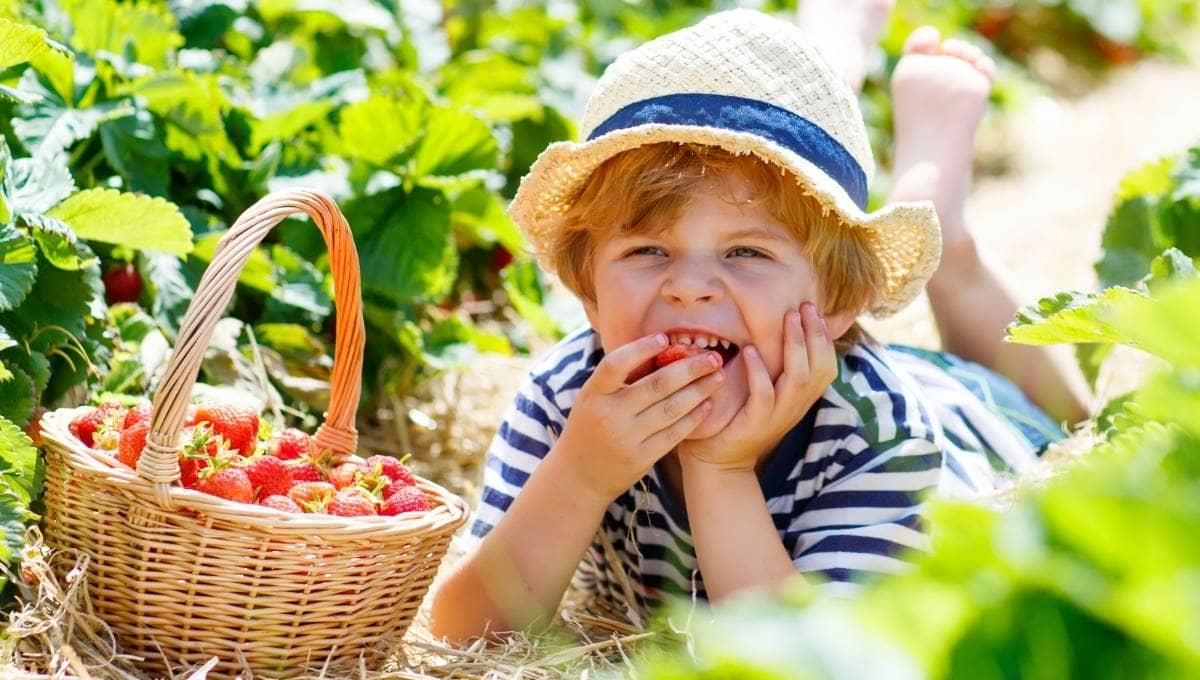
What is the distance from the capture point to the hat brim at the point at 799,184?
6.07 feet

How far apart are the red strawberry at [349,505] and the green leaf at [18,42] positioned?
31.6 inches

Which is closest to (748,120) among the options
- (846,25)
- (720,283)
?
(720,283)

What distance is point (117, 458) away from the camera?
5.69 feet

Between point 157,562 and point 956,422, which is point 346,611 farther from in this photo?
point 956,422

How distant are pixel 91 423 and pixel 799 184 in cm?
101

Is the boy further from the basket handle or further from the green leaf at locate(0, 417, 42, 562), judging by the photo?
the green leaf at locate(0, 417, 42, 562)

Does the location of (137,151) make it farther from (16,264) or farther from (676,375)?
(676,375)

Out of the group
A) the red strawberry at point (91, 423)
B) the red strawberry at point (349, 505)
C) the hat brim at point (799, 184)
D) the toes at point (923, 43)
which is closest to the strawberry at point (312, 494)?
the red strawberry at point (349, 505)

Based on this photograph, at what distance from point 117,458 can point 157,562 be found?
5.8 inches

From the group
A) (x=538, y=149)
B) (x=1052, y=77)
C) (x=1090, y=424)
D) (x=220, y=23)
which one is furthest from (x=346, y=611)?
(x=1052, y=77)

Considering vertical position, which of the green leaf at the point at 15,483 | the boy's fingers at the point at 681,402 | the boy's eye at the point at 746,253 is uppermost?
the boy's eye at the point at 746,253

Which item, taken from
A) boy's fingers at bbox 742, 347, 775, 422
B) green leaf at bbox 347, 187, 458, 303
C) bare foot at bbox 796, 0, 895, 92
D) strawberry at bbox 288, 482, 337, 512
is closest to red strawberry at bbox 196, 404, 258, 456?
strawberry at bbox 288, 482, 337, 512

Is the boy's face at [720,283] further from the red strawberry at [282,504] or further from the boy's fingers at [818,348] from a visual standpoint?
the red strawberry at [282,504]

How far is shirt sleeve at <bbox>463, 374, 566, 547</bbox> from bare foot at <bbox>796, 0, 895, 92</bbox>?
3.86 ft
